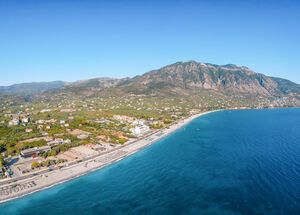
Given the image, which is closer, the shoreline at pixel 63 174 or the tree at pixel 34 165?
the shoreline at pixel 63 174

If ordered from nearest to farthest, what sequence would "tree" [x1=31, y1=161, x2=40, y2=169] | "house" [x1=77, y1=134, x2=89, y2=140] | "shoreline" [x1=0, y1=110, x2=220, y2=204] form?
"shoreline" [x1=0, y1=110, x2=220, y2=204], "tree" [x1=31, y1=161, x2=40, y2=169], "house" [x1=77, y1=134, x2=89, y2=140]

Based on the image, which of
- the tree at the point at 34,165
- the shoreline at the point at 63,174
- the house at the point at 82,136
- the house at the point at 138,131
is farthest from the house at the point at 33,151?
the house at the point at 138,131

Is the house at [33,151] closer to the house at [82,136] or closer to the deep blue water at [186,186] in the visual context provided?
the house at [82,136]

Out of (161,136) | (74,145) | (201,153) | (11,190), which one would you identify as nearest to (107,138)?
(74,145)

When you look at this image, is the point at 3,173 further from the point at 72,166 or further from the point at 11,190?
the point at 72,166

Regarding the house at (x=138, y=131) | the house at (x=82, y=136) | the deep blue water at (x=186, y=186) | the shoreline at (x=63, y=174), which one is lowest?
the deep blue water at (x=186, y=186)

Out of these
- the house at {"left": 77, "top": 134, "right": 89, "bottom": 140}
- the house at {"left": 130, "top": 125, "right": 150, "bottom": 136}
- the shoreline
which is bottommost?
the shoreline

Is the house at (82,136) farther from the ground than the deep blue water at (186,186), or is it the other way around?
the house at (82,136)

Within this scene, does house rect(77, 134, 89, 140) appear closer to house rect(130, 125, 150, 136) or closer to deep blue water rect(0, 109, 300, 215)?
house rect(130, 125, 150, 136)

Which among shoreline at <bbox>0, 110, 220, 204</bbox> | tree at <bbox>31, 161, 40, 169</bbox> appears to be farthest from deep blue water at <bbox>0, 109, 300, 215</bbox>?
tree at <bbox>31, 161, 40, 169</bbox>
